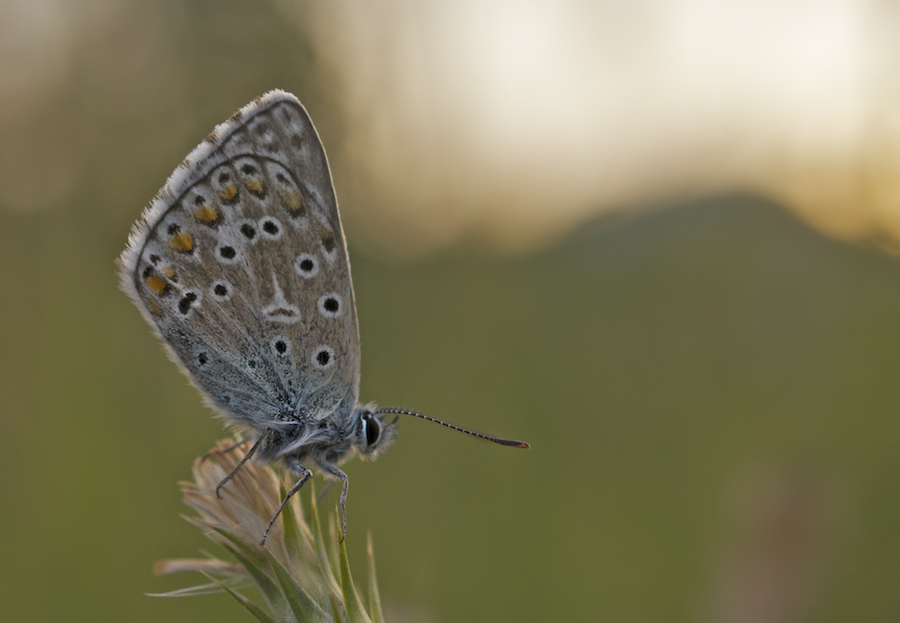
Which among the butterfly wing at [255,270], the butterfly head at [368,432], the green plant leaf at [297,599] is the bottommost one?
the butterfly head at [368,432]

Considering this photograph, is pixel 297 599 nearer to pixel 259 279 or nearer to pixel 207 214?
pixel 259 279

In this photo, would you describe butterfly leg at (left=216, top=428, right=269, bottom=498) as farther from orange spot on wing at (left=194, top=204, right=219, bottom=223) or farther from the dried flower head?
orange spot on wing at (left=194, top=204, right=219, bottom=223)

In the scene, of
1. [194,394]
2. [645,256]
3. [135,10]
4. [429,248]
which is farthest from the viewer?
[645,256]

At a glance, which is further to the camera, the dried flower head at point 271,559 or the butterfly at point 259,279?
the butterfly at point 259,279

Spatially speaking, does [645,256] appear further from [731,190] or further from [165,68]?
[165,68]

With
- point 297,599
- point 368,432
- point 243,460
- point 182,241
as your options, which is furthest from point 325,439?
point 297,599

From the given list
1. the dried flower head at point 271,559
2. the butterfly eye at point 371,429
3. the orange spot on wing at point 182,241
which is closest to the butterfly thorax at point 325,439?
the butterfly eye at point 371,429

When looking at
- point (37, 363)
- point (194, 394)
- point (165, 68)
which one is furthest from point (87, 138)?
point (194, 394)

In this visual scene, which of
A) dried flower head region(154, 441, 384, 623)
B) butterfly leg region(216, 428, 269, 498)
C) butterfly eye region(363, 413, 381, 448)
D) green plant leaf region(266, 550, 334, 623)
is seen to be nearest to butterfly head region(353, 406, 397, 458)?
butterfly eye region(363, 413, 381, 448)

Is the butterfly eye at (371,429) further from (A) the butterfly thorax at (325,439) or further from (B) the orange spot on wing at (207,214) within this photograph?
(B) the orange spot on wing at (207,214)
